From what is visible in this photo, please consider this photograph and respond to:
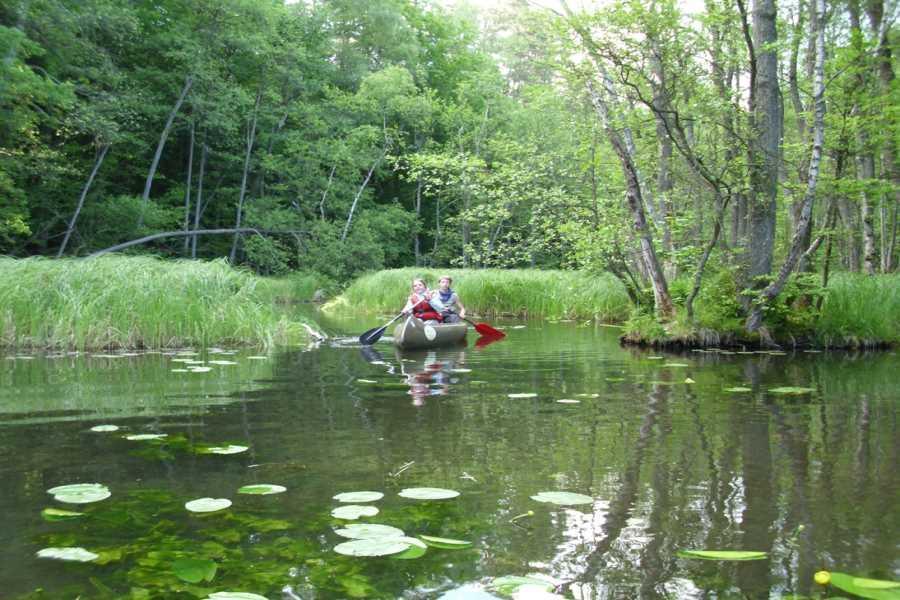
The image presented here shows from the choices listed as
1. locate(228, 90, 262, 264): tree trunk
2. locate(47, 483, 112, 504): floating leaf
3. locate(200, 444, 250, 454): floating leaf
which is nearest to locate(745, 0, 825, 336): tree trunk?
locate(200, 444, 250, 454): floating leaf

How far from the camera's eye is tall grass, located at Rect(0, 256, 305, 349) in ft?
28.9

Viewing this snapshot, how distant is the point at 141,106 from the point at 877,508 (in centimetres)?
2352

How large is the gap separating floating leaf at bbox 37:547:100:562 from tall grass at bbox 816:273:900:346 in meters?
8.98

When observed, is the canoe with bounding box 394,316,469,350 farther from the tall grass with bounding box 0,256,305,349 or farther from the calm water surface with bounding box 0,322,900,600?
the calm water surface with bounding box 0,322,900,600

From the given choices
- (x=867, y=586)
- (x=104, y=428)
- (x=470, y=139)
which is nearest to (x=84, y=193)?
(x=470, y=139)

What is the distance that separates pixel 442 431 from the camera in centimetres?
463

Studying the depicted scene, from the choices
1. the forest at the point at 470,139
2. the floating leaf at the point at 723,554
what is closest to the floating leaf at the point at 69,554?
the floating leaf at the point at 723,554

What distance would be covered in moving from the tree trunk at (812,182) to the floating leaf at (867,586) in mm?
6589

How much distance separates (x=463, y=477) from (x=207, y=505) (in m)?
1.14

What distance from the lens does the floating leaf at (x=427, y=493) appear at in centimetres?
316

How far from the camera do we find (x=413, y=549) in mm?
2543

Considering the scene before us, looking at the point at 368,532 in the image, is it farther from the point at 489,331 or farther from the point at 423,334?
the point at 489,331

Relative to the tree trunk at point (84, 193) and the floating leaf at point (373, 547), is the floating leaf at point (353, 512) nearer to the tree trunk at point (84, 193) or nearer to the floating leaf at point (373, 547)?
the floating leaf at point (373, 547)

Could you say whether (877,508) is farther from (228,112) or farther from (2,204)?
(228,112)
